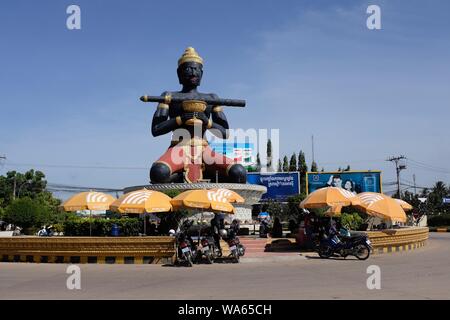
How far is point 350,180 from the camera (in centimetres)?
4931

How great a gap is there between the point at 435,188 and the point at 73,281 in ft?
221

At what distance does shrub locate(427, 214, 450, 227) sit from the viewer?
48000 mm

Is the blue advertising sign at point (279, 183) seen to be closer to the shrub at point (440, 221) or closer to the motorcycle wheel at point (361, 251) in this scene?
the shrub at point (440, 221)

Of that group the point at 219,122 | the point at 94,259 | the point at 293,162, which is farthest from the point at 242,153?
Answer: the point at 94,259

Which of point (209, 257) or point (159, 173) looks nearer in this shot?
point (209, 257)

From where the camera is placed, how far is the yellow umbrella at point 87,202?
54.1 ft

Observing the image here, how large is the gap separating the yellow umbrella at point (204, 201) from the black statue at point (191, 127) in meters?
13.5

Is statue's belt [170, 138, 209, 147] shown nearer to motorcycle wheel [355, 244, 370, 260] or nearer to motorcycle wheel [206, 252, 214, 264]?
motorcycle wheel [206, 252, 214, 264]

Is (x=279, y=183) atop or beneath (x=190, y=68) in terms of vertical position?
beneath

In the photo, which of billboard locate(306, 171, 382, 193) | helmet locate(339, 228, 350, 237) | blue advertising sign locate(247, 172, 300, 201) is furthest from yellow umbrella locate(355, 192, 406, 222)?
blue advertising sign locate(247, 172, 300, 201)

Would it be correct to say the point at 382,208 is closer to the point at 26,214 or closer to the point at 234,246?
the point at 234,246

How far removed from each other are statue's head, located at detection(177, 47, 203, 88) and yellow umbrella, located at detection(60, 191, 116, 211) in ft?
49.8

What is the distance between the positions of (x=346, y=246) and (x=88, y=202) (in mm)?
8542
